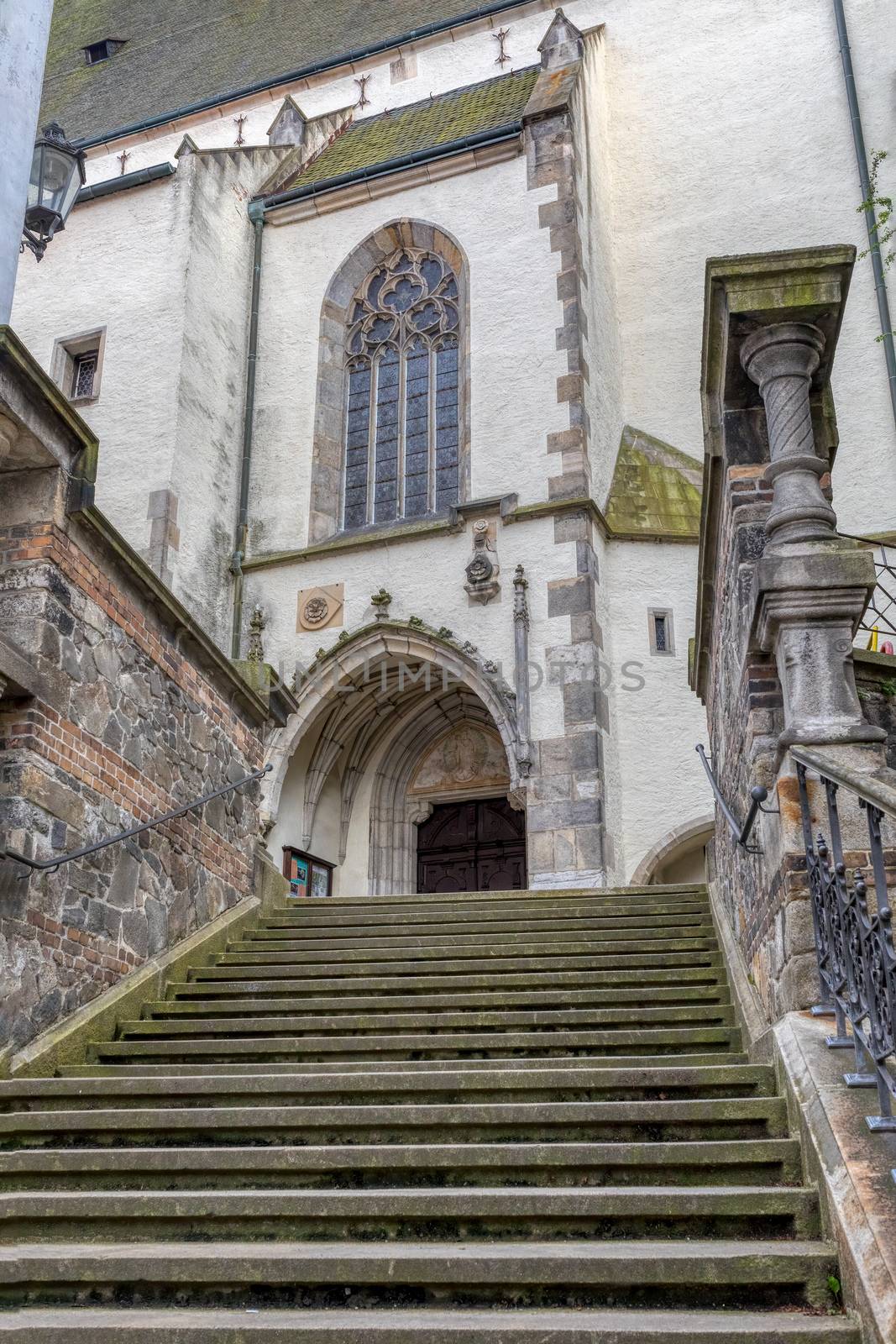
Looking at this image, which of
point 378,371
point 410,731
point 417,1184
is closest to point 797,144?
point 378,371

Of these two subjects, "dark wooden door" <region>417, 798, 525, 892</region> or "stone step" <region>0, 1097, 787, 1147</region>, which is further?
"dark wooden door" <region>417, 798, 525, 892</region>

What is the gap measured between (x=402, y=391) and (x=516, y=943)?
33.1 feet

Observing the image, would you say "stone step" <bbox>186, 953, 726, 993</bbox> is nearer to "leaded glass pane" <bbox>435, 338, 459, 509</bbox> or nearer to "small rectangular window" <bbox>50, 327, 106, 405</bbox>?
"leaded glass pane" <bbox>435, 338, 459, 509</bbox>

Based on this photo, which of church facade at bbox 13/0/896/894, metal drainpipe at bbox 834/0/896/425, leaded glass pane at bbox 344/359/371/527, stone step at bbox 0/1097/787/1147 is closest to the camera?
stone step at bbox 0/1097/787/1147

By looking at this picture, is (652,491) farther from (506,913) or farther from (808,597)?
(808,597)

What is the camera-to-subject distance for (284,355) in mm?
15805

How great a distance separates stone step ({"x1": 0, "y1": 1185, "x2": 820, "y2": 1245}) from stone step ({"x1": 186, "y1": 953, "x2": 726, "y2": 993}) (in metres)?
2.10

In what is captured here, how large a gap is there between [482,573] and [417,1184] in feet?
31.7

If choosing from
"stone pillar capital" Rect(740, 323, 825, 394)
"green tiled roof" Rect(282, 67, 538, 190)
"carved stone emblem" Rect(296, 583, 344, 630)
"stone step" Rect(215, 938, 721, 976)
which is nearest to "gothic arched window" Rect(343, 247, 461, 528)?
"carved stone emblem" Rect(296, 583, 344, 630)

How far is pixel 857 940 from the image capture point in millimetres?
3230

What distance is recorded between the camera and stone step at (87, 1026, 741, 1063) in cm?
487

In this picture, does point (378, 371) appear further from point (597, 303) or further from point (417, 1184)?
point (417, 1184)

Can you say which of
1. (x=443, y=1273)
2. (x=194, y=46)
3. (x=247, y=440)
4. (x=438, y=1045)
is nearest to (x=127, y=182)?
(x=247, y=440)

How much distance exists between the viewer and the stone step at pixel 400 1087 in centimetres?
A: 423
